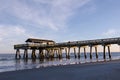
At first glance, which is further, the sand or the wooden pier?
the wooden pier

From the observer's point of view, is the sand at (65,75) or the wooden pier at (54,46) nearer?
the sand at (65,75)

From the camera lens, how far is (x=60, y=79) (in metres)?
13.3

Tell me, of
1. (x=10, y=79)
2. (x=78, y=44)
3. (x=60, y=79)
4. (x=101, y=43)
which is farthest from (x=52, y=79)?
(x=78, y=44)

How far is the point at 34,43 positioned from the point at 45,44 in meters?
3.18

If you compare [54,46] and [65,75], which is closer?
[65,75]

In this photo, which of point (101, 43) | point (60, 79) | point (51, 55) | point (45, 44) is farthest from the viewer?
point (51, 55)

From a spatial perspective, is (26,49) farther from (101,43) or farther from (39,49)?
(101,43)

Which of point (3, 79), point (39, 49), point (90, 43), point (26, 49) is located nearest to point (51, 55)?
point (39, 49)

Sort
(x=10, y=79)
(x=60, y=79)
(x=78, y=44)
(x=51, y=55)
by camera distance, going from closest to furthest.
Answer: (x=60, y=79), (x=10, y=79), (x=78, y=44), (x=51, y=55)

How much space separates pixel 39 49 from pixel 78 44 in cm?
1564

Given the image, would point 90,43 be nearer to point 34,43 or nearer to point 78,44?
point 78,44

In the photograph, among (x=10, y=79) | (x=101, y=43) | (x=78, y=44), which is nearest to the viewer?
(x=10, y=79)

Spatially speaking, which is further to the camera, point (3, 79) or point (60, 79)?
point (3, 79)

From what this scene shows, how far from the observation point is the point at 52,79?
13.5 meters
